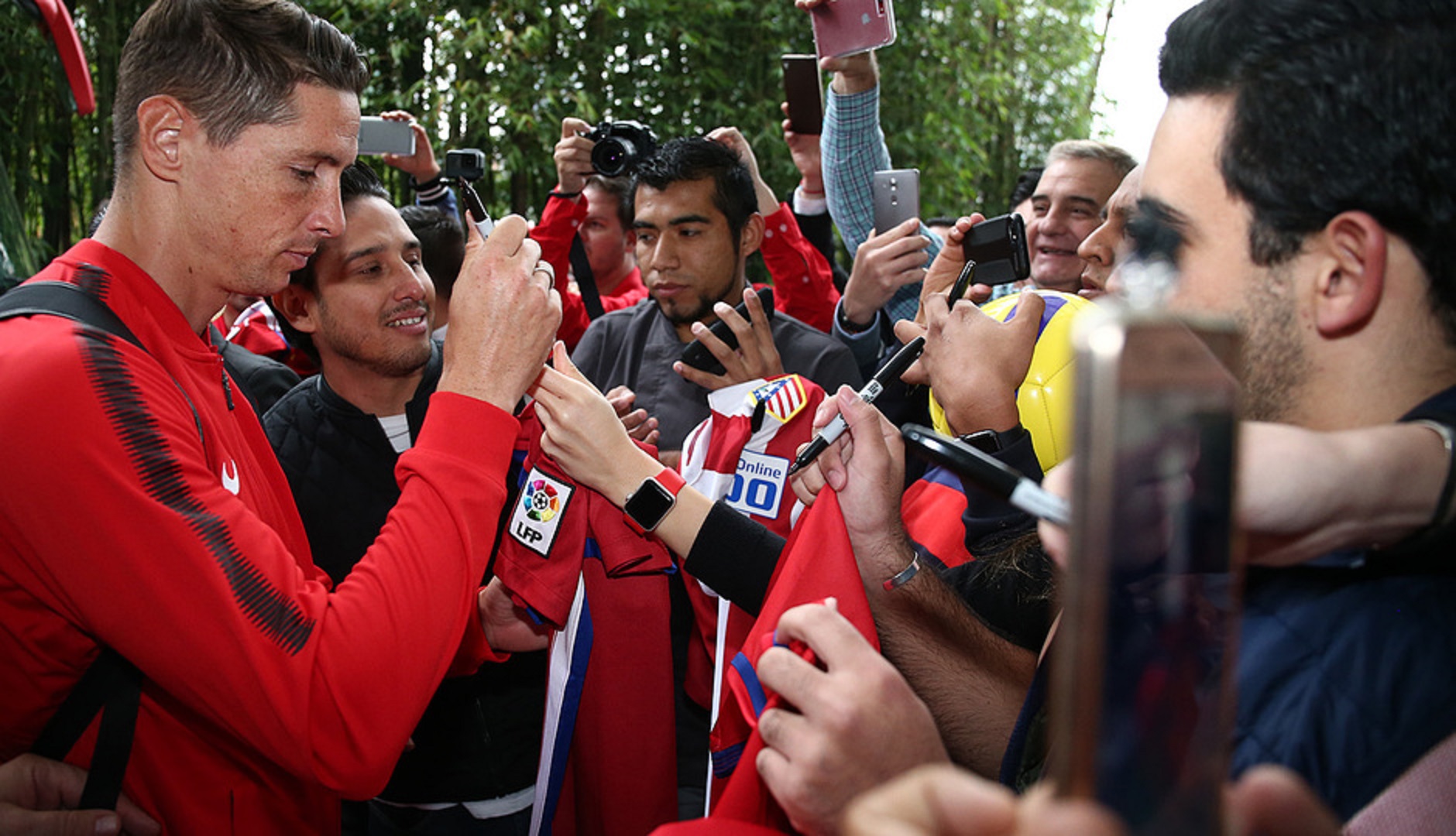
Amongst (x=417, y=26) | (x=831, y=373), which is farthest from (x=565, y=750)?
(x=417, y=26)

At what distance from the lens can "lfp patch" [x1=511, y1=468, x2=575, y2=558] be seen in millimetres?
1820

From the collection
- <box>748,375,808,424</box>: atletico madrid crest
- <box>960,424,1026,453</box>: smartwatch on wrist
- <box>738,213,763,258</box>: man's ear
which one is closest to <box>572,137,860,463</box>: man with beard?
<box>738,213,763,258</box>: man's ear

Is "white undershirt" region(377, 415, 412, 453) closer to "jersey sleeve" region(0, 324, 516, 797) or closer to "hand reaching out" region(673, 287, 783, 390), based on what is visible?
"hand reaching out" region(673, 287, 783, 390)

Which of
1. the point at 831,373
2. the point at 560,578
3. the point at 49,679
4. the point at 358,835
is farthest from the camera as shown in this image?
the point at 831,373

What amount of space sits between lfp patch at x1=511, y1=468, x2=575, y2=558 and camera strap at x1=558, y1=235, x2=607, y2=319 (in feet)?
6.12

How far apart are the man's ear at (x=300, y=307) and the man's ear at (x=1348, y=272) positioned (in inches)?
→ 87.0

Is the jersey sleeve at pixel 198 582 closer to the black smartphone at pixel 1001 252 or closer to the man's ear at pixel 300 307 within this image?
the man's ear at pixel 300 307

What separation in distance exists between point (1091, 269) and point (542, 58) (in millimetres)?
5256

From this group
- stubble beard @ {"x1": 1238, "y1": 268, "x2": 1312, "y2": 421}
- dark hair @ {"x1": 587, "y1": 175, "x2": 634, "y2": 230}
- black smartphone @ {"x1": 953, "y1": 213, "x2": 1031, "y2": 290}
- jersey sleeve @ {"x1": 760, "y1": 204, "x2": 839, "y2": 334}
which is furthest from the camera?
dark hair @ {"x1": 587, "y1": 175, "x2": 634, "y2": 230}

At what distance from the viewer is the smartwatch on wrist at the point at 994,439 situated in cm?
157

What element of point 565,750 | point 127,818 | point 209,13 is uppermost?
point 209,13

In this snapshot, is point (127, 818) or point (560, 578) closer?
point (127, 818)

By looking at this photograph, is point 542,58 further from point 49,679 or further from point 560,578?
point 49,679

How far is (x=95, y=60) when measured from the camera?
5.85 meters
